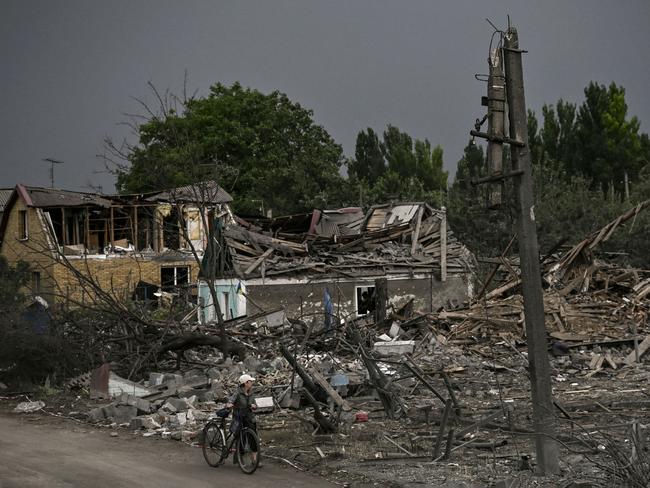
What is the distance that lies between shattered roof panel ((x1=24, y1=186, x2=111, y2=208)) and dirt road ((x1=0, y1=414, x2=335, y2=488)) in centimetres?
2757

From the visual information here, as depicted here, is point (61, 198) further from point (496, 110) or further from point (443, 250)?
point (496, 110)

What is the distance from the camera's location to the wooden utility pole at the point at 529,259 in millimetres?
10781

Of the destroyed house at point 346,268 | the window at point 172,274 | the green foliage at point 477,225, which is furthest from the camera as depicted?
the green foliage at point 477,225

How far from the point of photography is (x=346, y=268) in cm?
3319

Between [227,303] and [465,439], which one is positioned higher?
[227,303]

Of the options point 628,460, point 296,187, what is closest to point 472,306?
point 628,460

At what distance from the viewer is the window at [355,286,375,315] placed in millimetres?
33219

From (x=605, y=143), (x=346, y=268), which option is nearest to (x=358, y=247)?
(x=346, y=268)

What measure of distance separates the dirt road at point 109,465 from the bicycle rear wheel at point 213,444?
0.14m

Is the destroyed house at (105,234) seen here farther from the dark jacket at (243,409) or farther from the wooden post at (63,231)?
the dark jacket at (243,409)

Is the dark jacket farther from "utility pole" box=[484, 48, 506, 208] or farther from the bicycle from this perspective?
"utility pole" box=[484, 48, 506, 208]

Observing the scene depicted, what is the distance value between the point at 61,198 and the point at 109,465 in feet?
108

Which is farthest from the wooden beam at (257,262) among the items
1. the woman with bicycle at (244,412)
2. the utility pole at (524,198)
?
the utility pole at (524,198)

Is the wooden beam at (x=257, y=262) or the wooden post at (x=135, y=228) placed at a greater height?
the wooden post at (x=135, y=228)
